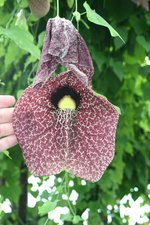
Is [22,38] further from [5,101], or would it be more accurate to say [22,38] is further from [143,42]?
[143,42]

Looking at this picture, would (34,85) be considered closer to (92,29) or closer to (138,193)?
(92,29)

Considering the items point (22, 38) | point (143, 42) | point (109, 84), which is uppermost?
point (22, 38)

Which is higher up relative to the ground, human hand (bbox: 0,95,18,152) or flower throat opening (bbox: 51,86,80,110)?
flower throat opening (bbox: 51,86,80,110)

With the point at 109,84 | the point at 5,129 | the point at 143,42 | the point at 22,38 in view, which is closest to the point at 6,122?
the point at 5,129

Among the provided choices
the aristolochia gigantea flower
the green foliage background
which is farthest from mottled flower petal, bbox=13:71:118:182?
the green foliage background

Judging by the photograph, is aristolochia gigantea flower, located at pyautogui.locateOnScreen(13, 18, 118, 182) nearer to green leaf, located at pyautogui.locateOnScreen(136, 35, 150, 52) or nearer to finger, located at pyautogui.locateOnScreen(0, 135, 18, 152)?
finger, located at pyautogui.locateOnScreen(0, 135, 18, 152)

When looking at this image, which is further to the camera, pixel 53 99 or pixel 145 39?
pixel 145 39

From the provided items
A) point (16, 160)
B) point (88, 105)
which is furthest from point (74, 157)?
point (16, 160)
